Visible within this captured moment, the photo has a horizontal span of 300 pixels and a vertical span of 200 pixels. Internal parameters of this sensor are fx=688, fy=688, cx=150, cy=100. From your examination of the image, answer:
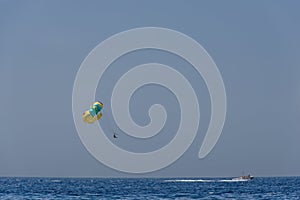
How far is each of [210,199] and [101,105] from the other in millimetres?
23104

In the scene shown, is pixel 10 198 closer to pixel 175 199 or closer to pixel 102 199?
pixel 102 199

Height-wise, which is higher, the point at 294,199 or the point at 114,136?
the point at 114,136

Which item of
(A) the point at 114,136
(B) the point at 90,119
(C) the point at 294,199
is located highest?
(B) the point at 90,119

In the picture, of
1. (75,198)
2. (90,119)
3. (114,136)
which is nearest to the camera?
(114,136)

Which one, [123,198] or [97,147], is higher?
[97,147]

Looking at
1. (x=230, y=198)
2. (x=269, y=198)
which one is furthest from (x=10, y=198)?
(x=269, y=198)

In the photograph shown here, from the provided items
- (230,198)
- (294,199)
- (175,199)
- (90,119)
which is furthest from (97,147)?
(294,199)

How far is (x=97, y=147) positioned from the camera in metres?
95.9

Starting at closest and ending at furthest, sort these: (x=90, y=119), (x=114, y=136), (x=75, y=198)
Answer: (x=114, y=136)
(x=75, y=198)
(x=90, y=119)

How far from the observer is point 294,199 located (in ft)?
305

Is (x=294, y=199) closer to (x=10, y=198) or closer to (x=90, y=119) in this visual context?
(x=90, y=119)

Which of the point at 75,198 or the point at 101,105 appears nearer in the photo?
the point at 75,198

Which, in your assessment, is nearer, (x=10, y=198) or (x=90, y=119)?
(x=10, y=198)

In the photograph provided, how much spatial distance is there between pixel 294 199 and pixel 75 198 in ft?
97.9
